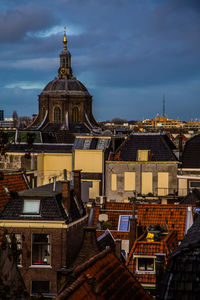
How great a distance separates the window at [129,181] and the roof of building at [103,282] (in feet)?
118

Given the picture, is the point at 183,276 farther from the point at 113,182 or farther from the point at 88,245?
the point at 113,182

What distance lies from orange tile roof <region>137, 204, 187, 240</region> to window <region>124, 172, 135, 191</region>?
892 inches

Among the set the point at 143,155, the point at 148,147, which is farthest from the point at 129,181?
the point at 148,147

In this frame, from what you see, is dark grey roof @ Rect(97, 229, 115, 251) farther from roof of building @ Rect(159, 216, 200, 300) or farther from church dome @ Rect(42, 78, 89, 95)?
church dome @ Rect(42, 78, 89, 95)

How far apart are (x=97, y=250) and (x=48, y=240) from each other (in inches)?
72.6

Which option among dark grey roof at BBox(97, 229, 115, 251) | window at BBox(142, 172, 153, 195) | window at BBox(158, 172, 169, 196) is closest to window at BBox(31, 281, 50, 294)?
dark grey roof at BBox(97, 229, 115, 251)

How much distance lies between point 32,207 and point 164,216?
10.4 m

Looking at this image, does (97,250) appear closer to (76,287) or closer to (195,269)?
(76,287)

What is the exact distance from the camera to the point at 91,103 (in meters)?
96.8

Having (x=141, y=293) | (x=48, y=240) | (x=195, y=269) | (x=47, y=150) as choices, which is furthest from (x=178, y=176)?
(x=195, y=269)

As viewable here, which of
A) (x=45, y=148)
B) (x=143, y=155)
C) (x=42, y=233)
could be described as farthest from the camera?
(x=45, y=148)

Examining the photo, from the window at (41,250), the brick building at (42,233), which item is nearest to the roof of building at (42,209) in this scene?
the brick building at (42,233)

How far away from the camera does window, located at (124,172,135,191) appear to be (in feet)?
175

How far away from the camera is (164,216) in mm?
30047
